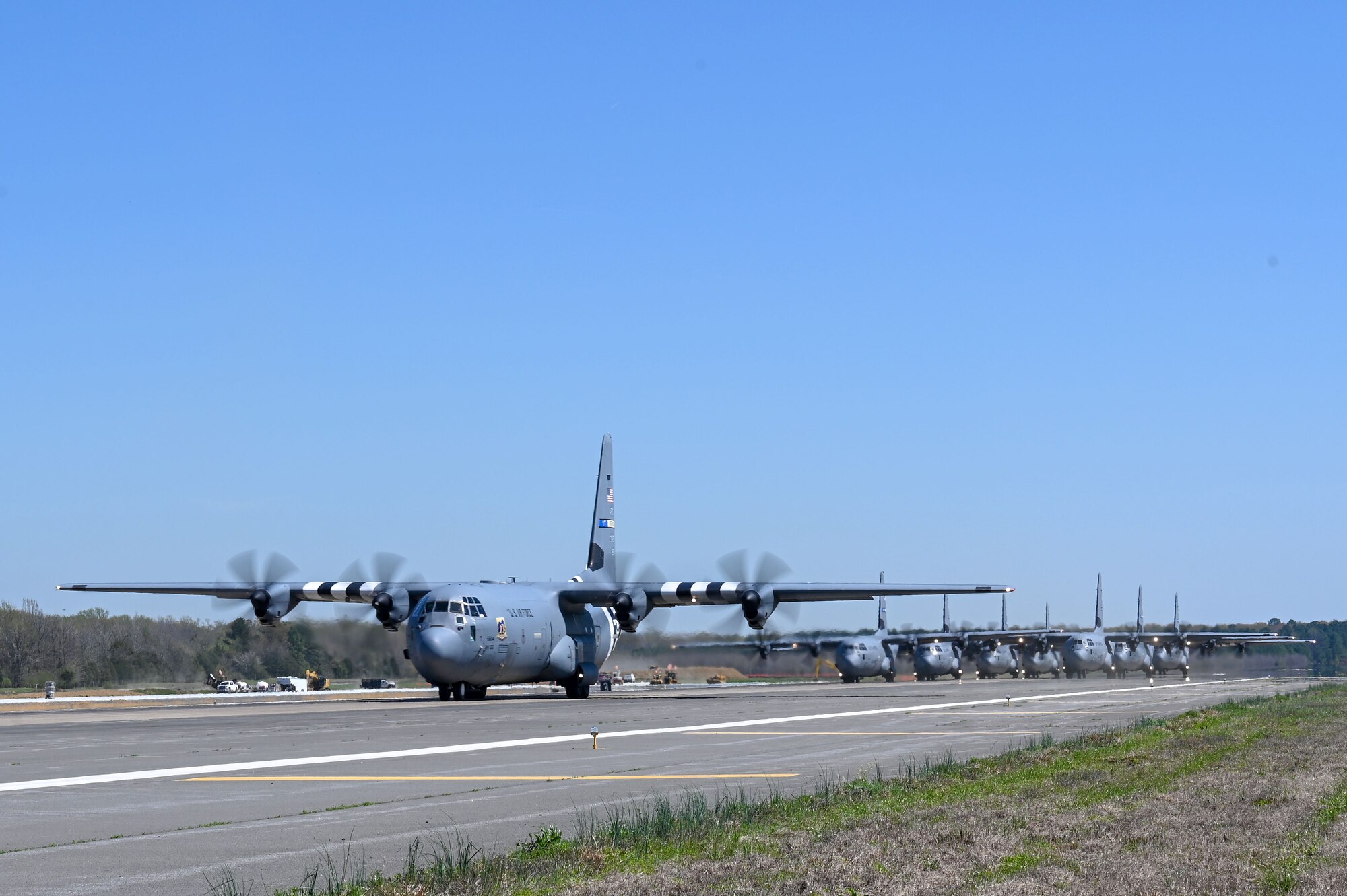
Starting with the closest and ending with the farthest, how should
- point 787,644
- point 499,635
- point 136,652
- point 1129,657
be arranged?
point 499,635
point 136,652
point 787,644
point 1129,657

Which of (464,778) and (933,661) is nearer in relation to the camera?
(464,778)

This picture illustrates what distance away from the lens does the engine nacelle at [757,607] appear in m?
51.4

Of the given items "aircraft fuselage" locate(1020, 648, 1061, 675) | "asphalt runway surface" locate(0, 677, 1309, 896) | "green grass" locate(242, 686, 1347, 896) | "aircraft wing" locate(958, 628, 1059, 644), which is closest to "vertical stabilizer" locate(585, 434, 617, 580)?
"asphalt runway surface" locate(0, 677, 1309, 896)

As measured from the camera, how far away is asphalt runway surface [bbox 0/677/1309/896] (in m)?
10.9

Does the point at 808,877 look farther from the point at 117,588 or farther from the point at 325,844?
the point at 117,588

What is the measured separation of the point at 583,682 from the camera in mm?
52000

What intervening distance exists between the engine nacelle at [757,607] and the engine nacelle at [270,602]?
55.2 ft

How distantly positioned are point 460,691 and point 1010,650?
258 ft

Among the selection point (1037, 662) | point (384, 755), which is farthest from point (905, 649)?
point (384, 755)

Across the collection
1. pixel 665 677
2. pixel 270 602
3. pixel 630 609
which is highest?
pixel 630 609

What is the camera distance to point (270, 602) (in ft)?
167

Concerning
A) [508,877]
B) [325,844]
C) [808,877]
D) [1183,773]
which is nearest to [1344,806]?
[1183,773]

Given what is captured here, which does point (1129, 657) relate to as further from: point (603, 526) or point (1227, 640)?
point (603, 526)

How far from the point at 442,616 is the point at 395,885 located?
3570 cm
